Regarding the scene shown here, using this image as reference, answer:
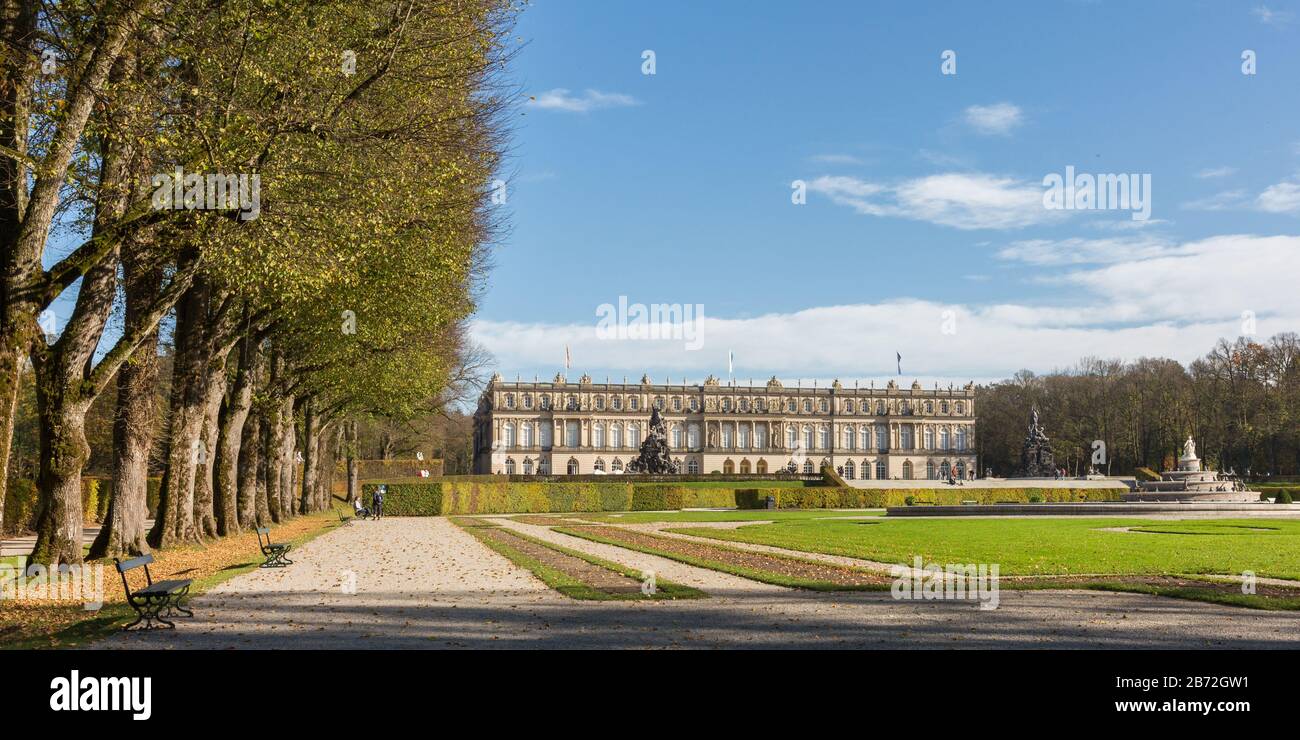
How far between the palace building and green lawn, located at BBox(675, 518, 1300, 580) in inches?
3652

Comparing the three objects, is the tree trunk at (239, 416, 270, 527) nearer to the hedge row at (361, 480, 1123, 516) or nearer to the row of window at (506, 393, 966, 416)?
the hedge row at (361, 480, 1123, 516)

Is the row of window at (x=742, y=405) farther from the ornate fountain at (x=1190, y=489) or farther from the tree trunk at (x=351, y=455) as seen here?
the ornate fountain at (x=1190, y=489)

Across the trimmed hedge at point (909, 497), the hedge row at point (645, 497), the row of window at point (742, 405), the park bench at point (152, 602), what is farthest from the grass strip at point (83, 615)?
the row of window at point (742, 405)

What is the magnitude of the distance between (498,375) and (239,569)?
350ft

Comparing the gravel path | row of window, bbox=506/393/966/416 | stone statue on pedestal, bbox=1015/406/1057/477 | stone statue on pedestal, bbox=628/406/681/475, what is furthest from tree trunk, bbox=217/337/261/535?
row of window, bbox=506/393/966/416

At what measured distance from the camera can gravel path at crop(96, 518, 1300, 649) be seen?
8.80 meters

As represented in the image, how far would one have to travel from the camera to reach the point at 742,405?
12725 centimetres

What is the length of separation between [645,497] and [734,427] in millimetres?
79473

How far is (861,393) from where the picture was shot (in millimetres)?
129375

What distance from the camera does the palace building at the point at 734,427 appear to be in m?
122

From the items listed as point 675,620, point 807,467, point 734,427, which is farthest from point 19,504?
point 734,427
